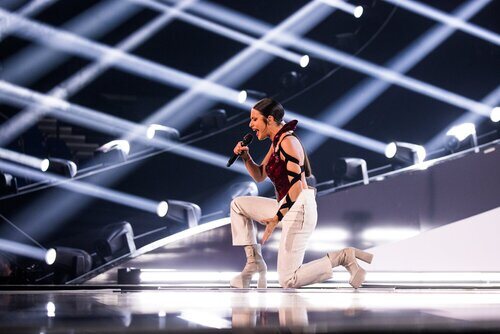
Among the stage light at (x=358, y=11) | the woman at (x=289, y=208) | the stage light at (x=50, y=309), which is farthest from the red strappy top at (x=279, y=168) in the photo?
→ the stage light at (x=358, y=11)

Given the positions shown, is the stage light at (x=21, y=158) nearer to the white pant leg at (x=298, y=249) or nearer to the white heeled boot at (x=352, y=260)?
the white pant leg at (x=298, y=249)

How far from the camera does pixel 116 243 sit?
22.0 ft

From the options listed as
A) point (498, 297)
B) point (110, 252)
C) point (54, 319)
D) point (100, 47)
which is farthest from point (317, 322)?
point (100, 47)

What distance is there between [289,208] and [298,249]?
0.25 m

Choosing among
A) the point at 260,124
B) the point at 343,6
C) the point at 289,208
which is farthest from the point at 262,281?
the point at 343,6

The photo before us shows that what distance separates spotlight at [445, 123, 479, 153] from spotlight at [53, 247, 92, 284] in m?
3.42

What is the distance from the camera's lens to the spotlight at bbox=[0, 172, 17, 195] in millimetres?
7020

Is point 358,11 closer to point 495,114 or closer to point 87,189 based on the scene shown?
point 495,114

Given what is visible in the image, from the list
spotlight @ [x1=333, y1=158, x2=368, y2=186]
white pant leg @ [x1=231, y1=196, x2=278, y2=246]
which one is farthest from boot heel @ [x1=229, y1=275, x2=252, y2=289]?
spotlight @ [x1=333, y1=158, x2=368, y2=186]

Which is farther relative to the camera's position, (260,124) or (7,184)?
(7,184)

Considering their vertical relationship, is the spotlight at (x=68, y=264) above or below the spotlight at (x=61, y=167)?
below

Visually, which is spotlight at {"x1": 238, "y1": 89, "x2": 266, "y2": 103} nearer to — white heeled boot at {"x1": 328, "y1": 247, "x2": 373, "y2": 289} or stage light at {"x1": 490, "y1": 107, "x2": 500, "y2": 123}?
stage light at {"x1": 490, "y1": 107, "x2": 500, "y2": 123}

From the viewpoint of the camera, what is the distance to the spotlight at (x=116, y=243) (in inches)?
263

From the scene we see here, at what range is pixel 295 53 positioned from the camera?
365 inches
